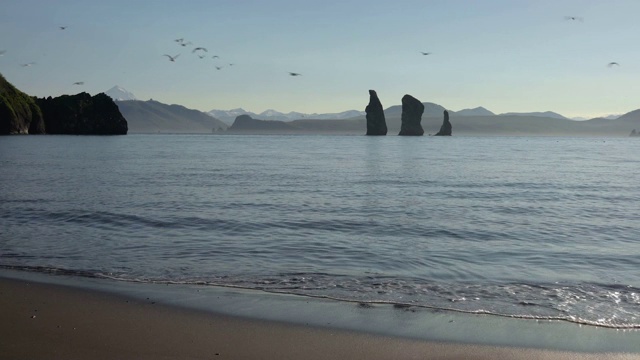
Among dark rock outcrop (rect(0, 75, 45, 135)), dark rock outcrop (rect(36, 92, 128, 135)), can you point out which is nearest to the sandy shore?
dark rock outcrop (rect(0, 75, 45, 135))

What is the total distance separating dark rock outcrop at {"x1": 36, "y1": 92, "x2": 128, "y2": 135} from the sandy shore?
18204 cm

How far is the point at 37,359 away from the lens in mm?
7473

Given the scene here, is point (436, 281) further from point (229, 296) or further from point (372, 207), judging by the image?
point (372, 207)

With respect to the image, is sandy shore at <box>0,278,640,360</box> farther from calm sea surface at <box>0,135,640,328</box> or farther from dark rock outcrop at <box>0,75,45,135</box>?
dark rock outcrop at <box>0,75,45,135</box>

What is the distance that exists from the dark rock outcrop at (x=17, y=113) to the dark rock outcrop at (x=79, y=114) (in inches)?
349

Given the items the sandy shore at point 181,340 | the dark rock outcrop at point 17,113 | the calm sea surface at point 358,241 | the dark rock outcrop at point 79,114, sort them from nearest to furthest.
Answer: the sandy shore at point 181,340 < the calm sea surface at point 358,241 < the dark rock outcrop at point 17,113 < the dark rock outcrop at point 79,114

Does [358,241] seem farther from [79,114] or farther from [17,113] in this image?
[79,114]

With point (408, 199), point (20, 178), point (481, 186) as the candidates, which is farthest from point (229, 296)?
point (20, 178)

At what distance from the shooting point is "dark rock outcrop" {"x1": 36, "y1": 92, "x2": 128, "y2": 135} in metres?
178

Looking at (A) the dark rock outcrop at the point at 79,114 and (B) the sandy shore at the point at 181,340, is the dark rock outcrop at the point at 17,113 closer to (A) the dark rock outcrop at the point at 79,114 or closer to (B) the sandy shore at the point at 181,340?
(A) the dark rock outcrop at the point at 79,114

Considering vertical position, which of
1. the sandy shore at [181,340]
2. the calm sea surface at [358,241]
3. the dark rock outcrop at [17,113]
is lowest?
the calm sea surface at [358,241]

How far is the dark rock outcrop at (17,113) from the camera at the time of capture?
14325 cm

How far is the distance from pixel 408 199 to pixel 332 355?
2039cm

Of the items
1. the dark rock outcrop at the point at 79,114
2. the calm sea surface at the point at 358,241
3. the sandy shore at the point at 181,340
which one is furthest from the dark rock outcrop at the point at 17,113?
the sandy shore at the point at 181,340
